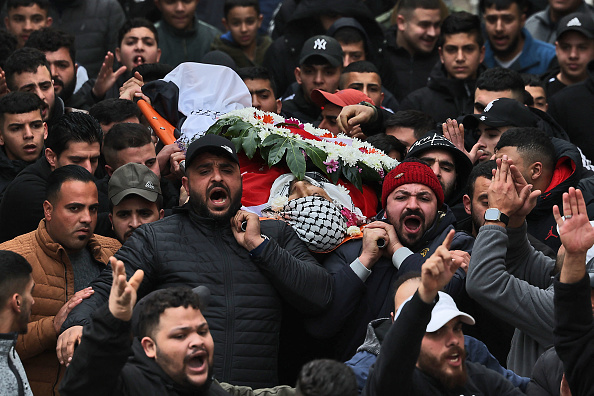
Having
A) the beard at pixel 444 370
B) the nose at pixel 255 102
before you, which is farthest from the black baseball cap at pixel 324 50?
the beard at pixel 444 370

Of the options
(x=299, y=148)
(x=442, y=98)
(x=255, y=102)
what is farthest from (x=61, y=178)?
(x=442, y=98)

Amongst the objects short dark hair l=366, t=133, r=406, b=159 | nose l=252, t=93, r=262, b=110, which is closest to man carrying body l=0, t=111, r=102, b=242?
nose l=252, t=93, r=262, b=110

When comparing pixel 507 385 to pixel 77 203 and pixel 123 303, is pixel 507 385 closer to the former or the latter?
pixel 123 303

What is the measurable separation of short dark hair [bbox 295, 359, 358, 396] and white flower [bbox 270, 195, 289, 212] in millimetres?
2588

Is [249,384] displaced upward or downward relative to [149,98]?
downward

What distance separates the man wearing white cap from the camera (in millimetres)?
5434

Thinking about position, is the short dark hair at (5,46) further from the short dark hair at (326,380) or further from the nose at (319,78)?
the short dark hair at (326,380)

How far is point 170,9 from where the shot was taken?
39.6 ft

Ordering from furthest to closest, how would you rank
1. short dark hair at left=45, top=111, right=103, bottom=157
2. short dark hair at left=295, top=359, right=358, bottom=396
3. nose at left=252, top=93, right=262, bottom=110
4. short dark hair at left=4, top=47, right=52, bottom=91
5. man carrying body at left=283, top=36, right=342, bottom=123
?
man carrying body at left=283, top=36, right=342, bottom=123 → nose at left=252, top=93, right=262, bottom=110 → short dark hair at left=4, top=47, right=52, bottom=91 → short dark hair at left=45, top=111, right=103, bottom=157 → short dark hair at left=295, top=359, right=358, bottom=396

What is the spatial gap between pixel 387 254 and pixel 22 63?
4092mm

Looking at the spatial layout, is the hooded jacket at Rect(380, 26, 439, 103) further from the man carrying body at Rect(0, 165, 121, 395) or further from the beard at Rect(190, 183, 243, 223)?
the man carrying body at Rect(0, 165, 121, 395)

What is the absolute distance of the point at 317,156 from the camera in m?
8.13

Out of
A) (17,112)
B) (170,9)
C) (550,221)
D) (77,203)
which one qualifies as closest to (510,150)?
(550,221)

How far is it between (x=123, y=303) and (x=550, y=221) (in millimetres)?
3943
